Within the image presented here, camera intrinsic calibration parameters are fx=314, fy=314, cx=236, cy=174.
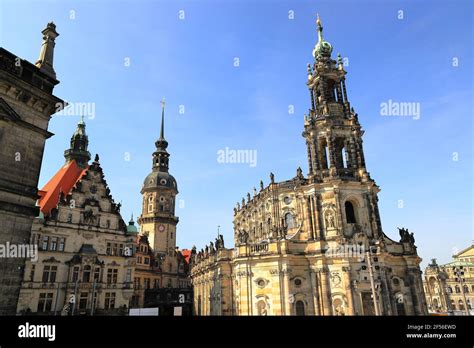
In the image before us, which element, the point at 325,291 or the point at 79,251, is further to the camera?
the point at 79,251

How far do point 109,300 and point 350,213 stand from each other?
31.9 meters

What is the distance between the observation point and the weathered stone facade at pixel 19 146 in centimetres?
1308

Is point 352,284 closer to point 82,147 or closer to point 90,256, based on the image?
point 90,256

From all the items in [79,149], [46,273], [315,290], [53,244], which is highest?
[79,149]

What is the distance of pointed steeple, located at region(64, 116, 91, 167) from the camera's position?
175ft

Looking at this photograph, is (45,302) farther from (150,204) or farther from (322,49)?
(322,49)

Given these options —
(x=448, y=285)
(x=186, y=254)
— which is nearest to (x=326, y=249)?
(x=186, y=254)

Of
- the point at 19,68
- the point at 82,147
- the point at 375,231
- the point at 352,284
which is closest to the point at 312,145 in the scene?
the point at 375,231

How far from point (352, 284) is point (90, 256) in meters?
30.0

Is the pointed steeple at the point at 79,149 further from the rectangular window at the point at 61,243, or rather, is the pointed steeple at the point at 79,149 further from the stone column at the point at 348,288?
the stone column at the point at 348,288

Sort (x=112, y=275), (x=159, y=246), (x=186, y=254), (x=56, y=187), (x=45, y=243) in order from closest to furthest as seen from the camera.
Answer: (x=45, y=243), (x=112, y=275), (x=56, y=187), (x=159, y=246), (x=186, y=254)

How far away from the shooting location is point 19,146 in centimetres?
1413

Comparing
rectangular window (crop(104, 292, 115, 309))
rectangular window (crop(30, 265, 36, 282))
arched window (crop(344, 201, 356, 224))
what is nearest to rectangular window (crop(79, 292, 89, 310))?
rectangular window (crop(104, 292, 115, 309))

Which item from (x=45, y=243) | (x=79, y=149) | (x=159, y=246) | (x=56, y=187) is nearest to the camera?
(x=45, y=243)
